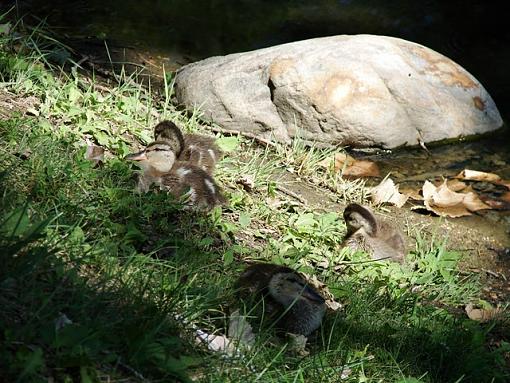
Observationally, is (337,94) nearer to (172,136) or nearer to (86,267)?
(172,136)

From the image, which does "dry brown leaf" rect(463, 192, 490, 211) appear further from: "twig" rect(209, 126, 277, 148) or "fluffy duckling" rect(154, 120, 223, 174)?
"fluffy duckling" rect(154, 120, 223, 174)

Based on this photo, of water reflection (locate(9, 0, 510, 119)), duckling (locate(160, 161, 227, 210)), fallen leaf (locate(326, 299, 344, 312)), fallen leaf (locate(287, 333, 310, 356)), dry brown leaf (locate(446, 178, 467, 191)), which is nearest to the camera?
fallen leaf (locate(287, 333, 310, 356))

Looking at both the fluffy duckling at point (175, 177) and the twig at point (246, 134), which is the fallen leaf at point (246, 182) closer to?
the fluffy duckling at point (175, 177)

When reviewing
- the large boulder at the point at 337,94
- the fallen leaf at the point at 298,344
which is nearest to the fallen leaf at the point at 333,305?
the fallen leaf at the point at 298,344

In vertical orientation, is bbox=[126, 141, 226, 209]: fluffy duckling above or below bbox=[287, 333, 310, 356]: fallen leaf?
below

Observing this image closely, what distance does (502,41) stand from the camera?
11.5 metres

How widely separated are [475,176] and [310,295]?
3833mm

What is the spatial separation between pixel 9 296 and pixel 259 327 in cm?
137

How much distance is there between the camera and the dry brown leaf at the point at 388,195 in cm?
723

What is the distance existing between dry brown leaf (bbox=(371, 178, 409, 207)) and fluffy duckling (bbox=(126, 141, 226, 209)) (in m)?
1.72

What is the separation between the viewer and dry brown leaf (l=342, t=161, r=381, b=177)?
7.79 m

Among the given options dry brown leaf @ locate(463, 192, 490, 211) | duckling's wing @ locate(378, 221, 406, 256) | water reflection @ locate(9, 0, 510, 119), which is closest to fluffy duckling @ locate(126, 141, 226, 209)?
duckling's wing @ locate(378, 221, 406, 256)

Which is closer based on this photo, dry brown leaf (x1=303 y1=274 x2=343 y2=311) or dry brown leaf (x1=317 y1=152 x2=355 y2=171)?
dry brown leaf (x1=303 y1=274 x2=343 y2=311)

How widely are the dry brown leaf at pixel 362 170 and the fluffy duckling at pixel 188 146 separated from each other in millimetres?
1540
